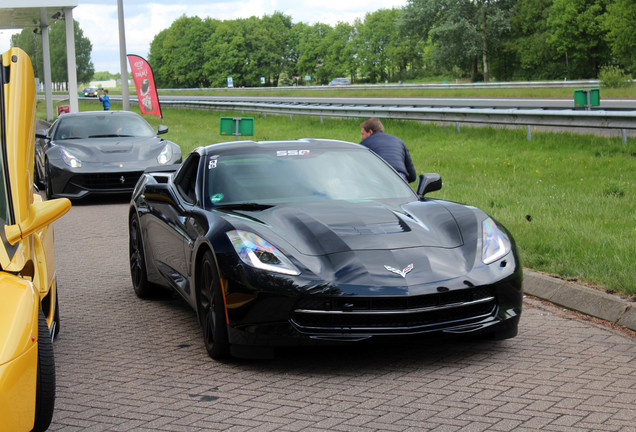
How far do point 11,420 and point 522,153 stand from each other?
14317 mm

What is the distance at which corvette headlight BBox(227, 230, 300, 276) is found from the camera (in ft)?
16.3

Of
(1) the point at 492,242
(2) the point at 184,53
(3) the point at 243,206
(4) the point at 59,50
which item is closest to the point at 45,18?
(3) the point at 243,206

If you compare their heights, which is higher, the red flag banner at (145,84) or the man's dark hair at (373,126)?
the red flag banner at (145,84)

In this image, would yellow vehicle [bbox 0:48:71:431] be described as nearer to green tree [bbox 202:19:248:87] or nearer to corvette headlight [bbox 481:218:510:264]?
corvette headlight [bbox 481:218:510:264]

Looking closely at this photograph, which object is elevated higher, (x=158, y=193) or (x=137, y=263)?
(x=158, y=193)

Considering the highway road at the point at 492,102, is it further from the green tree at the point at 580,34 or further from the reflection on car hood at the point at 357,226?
the green tree at the point at 580,34

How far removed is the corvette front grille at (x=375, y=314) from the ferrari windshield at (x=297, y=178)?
123cm

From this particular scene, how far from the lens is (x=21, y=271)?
4.12 metres

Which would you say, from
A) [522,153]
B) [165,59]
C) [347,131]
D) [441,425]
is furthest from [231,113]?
[165,59]

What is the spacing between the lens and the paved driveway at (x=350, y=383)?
13.6ft

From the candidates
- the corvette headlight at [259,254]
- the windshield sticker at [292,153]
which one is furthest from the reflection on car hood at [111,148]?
the corvette headlight at [259,254]

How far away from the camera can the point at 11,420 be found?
3232mm

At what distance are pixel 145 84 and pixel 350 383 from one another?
3032 centimetres

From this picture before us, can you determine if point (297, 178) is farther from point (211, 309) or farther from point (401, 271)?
point (401, 271)
